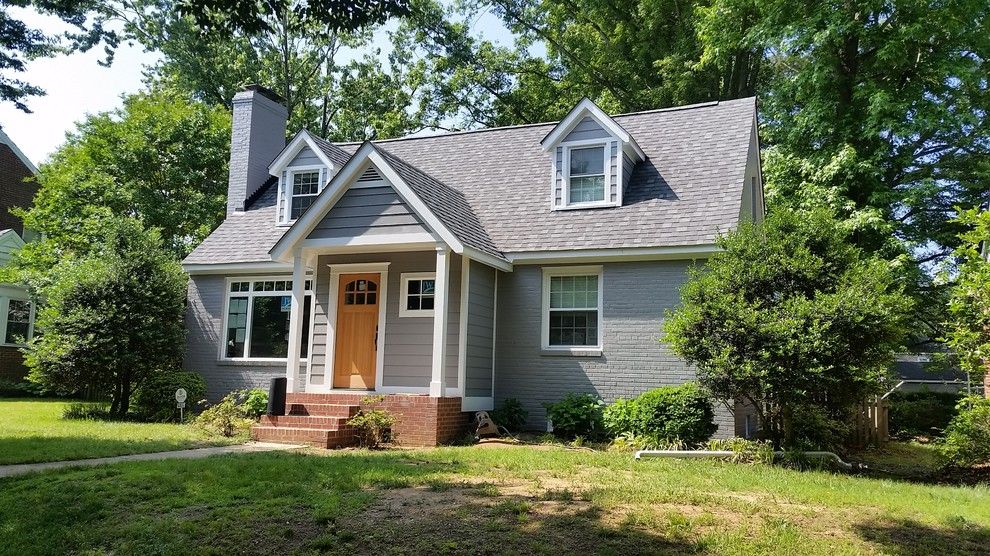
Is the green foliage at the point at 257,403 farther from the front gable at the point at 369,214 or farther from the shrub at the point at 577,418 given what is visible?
the shrub at the point at 577,418

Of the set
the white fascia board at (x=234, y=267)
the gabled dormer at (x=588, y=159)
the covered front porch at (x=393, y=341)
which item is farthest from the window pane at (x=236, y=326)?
the gabled dormer at (x=588, y=159)

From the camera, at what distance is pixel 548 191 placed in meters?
16.1

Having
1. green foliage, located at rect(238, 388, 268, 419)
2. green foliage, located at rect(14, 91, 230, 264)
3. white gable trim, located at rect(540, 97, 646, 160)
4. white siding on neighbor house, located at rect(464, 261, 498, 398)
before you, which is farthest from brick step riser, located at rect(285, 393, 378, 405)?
green foliage, located at rect(14, 91, 230, 264)

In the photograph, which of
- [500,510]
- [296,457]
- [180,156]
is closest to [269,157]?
[180,156]

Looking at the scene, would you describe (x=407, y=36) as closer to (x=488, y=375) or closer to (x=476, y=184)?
(x=476, y=184)

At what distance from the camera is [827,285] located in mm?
10836

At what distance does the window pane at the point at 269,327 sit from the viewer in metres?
16.9

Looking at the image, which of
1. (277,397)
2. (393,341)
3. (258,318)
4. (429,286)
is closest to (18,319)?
(258,318)

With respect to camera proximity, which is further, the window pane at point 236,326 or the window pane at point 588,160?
the window pane at point 236,326

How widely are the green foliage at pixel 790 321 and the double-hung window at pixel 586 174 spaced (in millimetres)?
4277

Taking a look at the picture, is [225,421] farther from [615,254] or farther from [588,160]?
[588,160]

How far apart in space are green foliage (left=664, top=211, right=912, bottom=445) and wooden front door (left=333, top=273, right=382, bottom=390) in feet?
20.7

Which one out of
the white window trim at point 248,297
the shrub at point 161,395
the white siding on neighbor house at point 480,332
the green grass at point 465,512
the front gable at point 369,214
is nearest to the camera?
the green grass at point 465,512

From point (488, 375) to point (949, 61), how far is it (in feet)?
46.6
